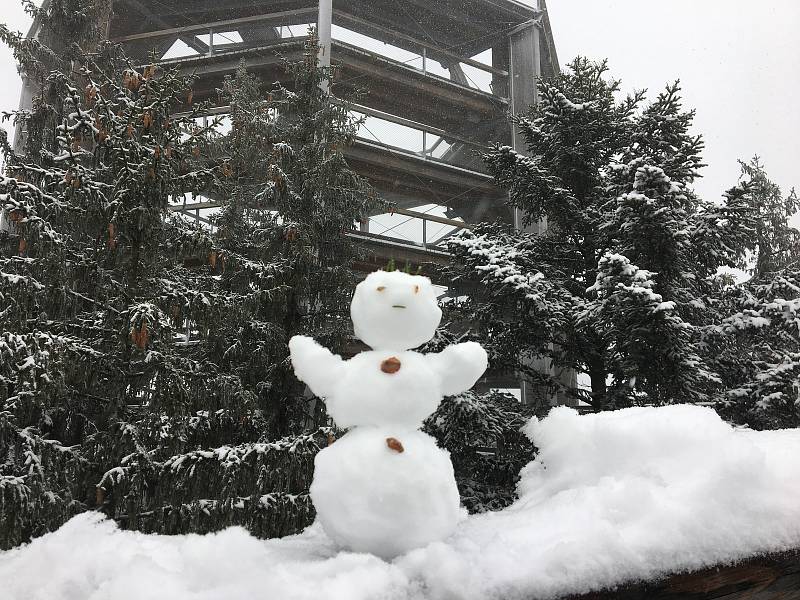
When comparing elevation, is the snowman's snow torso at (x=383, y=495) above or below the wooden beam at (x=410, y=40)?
below

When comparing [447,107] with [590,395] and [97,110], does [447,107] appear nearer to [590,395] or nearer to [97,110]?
[590,395]

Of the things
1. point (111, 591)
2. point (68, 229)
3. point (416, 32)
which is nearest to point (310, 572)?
point (111, 591)

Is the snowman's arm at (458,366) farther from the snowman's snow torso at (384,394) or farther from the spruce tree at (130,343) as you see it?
the spruce tree at (130,343)

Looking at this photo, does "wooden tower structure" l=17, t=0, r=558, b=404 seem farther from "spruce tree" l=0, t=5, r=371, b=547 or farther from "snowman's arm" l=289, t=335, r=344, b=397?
"snowman's arm" l=289, t=335, r=344, b=397

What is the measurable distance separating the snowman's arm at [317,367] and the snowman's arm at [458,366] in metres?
0.33

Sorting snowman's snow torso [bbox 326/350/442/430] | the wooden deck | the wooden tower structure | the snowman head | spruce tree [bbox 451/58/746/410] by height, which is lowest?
the wooden deck

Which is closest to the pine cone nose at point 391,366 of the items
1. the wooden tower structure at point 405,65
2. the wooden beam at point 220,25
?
the wooden tower structure at point 405,65

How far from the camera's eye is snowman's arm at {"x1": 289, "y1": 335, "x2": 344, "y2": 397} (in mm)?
1826

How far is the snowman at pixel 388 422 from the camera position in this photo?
1524mm

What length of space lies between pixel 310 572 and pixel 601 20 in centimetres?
2468

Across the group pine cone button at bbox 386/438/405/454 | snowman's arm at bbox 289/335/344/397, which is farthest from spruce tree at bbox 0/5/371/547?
pine cone button at bbox 386/438/405/454

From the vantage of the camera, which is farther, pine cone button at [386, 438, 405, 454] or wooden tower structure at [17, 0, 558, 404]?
wooden tower structure at [17, 0, 558, 404]

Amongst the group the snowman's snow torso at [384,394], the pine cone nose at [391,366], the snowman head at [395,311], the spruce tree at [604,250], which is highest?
the spruce tree at [604,250]

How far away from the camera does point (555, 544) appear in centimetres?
127
